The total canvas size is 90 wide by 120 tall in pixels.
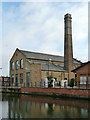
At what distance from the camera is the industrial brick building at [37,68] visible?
39219 millimetres

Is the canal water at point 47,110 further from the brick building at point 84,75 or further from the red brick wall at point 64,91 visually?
the brick building at point 84,75

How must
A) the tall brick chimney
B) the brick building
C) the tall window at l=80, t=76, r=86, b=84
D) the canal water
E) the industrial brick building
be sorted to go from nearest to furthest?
the canal water
the brick building
the tall window at l=80, t=76, r=86, b=84
the industrial brick building
the tall brick chimney

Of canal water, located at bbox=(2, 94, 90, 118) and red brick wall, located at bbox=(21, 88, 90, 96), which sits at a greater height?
red brick wall, located at bbox=(21, 88, 90, 96)

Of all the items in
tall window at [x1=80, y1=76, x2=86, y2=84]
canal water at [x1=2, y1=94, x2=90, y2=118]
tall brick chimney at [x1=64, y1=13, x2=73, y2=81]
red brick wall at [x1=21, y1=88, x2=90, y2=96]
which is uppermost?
tall brick chimney at [x1=64, y1=13, x2=73, y2=81]

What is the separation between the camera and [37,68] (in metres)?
38.8

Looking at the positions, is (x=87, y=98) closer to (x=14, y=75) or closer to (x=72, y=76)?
(x=72, y=76)

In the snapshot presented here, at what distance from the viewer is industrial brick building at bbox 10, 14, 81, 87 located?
39219mm

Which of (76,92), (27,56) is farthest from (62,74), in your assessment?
(76,92)

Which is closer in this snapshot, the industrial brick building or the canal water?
the canal water

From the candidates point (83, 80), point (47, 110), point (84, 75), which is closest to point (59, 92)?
point (83, 80)

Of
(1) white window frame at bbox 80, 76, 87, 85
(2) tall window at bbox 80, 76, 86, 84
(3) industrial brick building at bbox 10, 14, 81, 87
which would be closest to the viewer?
(1) white window frame at bbox 80, 76, 87, 85

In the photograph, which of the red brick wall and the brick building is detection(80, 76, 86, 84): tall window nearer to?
the brick building

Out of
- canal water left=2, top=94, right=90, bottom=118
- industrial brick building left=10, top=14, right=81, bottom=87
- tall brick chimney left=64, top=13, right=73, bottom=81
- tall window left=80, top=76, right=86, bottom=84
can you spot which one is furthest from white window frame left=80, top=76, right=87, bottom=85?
tall brick chimney left=64, top=13, right=73, bottom=81

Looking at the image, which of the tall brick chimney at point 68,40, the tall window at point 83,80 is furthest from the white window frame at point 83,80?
the tall brick chimney at point 68,40
